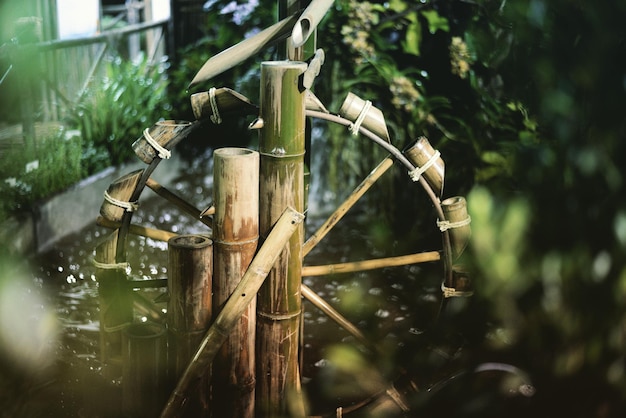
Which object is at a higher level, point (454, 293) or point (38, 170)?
point (454, 293)

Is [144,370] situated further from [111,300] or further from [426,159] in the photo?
[426,159]

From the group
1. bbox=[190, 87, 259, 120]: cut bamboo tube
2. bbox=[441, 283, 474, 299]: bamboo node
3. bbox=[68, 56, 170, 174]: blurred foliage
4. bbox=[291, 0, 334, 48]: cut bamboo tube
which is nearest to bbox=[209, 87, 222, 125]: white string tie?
bbox=[190, 87, 259, 120]: cut bamboo tube

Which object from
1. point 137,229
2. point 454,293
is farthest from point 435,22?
point 137,229

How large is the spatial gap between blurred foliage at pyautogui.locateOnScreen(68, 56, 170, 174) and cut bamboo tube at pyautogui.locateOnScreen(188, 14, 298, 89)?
13.9 feet

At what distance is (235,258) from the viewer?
2.79 meters

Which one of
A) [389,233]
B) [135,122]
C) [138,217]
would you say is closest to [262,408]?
[389,233]

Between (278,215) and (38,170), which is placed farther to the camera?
(38,170)

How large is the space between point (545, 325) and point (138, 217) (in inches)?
211

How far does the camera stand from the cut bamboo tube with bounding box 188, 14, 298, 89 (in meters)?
2.79

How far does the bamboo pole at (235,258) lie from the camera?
107 inches

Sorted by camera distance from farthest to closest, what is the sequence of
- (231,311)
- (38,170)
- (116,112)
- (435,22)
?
(116,112) < (38,170) < (435,22) < (231,311)

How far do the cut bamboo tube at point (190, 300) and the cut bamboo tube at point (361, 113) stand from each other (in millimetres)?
809

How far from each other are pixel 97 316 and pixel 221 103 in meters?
2.22

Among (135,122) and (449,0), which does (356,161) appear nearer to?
(449,0)
